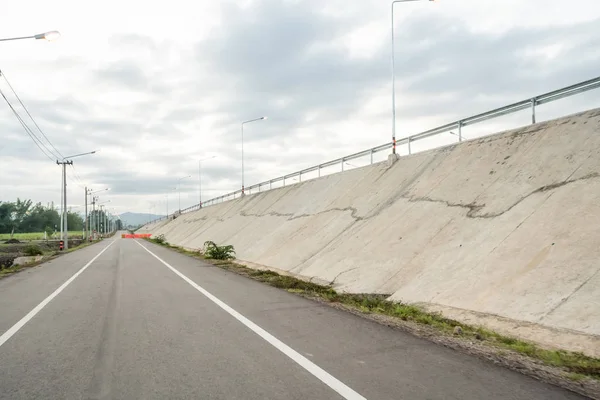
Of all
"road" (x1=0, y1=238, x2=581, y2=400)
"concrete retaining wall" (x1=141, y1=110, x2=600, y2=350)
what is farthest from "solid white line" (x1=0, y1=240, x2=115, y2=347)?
"concrete retaining wall" (x1=141, y1=110, x2=600, y2=350)

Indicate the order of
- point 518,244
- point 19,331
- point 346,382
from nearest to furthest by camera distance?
point 346,382 < point 19,331 < point 518,244

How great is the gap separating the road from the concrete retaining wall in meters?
2.31

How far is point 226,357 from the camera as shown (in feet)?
18.0

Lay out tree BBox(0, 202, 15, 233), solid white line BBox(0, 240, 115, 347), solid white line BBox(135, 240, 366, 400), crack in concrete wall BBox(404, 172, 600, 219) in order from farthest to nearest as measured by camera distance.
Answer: tree BBox(0, 202, 15, 233)
crack in concrete wall BBox(404, 172, 600, 219)
solid white line BBox(0, 240, 115, 347)
solid white line BBox(135, 240, 366, 400)

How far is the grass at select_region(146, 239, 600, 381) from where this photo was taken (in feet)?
16.7

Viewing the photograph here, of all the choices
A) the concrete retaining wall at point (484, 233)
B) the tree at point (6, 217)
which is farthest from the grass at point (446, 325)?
the tree at point (6, 217)

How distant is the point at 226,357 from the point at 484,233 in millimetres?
7029

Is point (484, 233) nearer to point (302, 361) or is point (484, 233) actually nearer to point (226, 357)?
point (302, 361)

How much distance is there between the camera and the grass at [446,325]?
5098 millimetres

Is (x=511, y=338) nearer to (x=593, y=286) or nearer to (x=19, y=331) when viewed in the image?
(x=593, y=286)

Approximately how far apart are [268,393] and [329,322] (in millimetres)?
3440

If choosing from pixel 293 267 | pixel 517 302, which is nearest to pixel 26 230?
pixel 293 267

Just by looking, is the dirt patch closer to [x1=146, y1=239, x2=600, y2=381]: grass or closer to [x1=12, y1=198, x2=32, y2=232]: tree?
[x1=146, y1=239, x2=600, y2=381]: grass

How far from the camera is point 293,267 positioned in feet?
55.6
